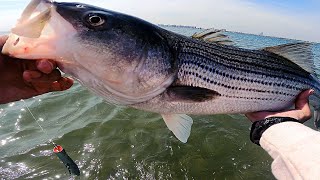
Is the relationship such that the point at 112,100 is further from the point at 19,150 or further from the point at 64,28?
the point at 19,150

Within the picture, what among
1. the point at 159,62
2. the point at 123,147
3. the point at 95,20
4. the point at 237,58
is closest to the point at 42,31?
the point at 95,20

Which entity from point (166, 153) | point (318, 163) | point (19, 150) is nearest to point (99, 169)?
point (166, 153)

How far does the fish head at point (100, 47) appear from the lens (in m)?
2.81

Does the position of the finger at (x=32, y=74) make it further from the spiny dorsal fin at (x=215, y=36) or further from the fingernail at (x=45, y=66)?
the spiny dorsal fin at (x=215, y=36)

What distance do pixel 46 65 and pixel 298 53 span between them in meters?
3.24

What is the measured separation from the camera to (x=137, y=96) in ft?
10.9

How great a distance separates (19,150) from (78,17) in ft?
15.6

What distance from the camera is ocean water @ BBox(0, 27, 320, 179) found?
5.95 m

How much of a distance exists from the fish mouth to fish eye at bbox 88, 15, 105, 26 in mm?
199

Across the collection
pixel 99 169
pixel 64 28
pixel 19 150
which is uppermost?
pixel 64 28

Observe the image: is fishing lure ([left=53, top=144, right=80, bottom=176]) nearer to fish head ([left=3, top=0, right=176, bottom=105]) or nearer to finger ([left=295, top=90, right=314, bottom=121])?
fish head ([left=3, top=0, right=176, bottom=105])

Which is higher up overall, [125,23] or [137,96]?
[125,23]

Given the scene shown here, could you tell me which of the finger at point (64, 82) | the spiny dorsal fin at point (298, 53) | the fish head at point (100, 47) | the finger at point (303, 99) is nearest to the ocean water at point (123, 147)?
the spiny dorsal fin at point (298, 53)

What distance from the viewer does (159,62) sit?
336 cm
